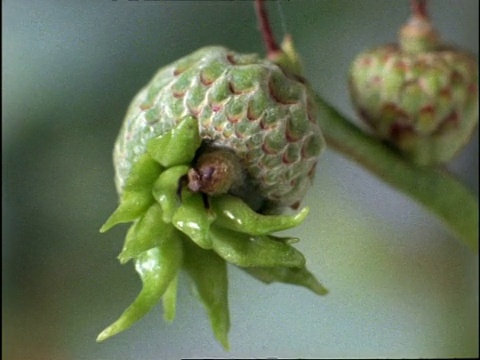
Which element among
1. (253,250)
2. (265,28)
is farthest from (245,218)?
(265,28)

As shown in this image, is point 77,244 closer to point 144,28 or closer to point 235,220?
point 144,28

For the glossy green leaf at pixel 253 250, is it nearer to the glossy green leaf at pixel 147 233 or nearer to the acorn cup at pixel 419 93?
the glossy green leaf at pixel 147 233

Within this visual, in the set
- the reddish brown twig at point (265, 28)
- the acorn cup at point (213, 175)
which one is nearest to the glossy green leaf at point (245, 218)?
the acorn cup at point (213, 175)

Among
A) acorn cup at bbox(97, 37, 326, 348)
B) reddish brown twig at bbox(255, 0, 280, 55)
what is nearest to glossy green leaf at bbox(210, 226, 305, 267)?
acorn cup at bbox(97, 37, 326, 348)

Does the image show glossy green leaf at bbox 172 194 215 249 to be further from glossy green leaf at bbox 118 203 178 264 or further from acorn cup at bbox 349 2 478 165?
acorn cup at bbox 349 2 478 165

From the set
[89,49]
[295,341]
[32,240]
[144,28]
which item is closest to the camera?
[295,341]

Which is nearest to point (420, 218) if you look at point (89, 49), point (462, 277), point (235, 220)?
point (462, 277)

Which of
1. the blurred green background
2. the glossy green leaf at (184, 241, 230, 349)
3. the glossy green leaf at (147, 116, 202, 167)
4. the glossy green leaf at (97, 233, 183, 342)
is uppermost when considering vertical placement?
the glossy green leaf at (147, 116, 202, 167)
